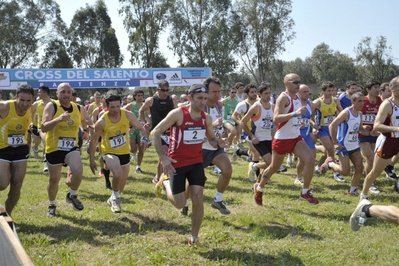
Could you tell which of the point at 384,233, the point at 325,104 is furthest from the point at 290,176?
the point at 384,233

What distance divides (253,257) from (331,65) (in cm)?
7065

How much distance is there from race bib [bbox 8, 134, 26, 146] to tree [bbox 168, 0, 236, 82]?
131ft

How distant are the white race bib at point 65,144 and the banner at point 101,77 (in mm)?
18416

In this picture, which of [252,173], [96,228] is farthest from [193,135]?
[252,173]

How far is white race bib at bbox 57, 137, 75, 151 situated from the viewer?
6.08m

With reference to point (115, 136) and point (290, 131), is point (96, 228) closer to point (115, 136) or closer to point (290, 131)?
point (115, 136)

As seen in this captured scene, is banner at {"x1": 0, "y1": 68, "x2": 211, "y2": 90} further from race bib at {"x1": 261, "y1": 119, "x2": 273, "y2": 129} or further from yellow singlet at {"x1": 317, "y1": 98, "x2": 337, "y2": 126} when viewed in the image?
race bib at {"x1": 261, "y1": 119, "x2": 273, "y2": 129}

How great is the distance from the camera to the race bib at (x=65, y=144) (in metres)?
6.08

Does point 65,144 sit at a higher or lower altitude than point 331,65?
lower

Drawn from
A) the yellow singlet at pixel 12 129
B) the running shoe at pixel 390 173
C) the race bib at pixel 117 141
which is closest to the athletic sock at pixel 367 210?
the race bib at pixel 117 141

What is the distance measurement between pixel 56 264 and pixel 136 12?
132 feet

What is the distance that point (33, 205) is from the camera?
7195 millimetres

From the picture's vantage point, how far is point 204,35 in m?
45.1

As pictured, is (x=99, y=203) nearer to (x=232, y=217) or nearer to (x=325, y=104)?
(x=232, y=217)
